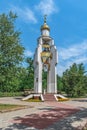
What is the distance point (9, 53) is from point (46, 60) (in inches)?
744

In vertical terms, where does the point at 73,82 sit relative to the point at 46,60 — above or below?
below

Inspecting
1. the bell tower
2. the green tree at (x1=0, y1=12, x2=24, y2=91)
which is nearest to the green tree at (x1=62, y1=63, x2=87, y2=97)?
the bell tower

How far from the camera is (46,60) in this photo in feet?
145

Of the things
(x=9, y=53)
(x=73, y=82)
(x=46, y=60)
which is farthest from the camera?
(x=73, y=82)

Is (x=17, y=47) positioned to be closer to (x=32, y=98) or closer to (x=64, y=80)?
(x=32, y=98)

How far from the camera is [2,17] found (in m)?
26.7

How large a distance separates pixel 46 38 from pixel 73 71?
10611 mm

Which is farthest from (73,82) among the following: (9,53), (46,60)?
(9,53)

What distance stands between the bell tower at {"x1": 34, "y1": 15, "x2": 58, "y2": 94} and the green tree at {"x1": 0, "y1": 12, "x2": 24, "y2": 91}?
16.6 m

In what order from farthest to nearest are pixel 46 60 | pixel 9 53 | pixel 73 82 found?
1. pixel 73 82
2. pixel 46 60
3. pixel 9 53

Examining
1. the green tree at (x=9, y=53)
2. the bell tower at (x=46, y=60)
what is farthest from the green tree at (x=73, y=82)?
A: the green tree at (x=9, y=53)

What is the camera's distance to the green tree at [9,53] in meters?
25.8

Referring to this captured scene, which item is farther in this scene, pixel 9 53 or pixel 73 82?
pixel 73 82

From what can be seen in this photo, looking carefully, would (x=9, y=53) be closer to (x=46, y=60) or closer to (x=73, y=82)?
(x=46, y=60)
